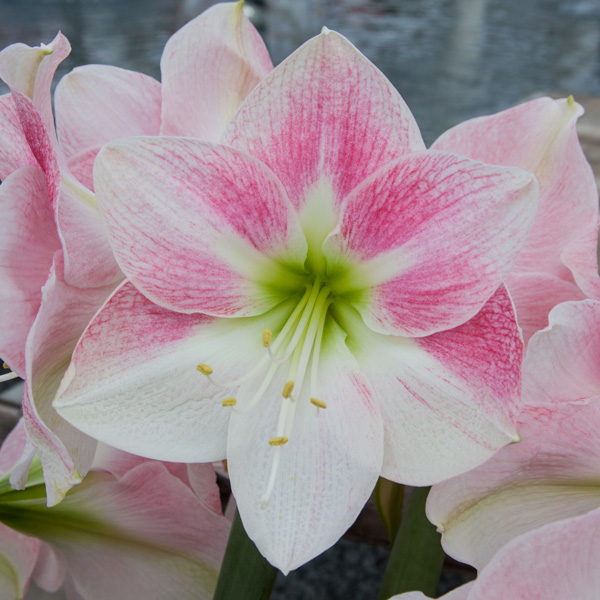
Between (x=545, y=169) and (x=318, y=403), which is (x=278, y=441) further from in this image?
(x=545, y=169)

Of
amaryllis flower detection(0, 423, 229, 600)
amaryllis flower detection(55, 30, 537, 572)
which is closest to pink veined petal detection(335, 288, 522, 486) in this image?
amaryllis flower detection(55, 30, 537, 572)

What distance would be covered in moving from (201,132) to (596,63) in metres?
4.19

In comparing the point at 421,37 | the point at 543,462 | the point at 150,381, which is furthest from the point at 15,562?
the point at 421,37

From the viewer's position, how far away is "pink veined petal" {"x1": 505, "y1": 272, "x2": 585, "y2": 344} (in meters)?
0.34

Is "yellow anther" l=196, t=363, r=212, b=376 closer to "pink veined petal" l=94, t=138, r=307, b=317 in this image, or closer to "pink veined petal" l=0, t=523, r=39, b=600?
"pink veined petal" l=94, t=138, r=307, b=317

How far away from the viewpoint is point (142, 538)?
41cm

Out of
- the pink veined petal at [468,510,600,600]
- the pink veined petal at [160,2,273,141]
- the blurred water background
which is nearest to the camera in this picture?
the pink veined petal at [468,510,600,600]

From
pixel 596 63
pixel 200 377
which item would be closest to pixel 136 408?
Answer: pixel 200 377

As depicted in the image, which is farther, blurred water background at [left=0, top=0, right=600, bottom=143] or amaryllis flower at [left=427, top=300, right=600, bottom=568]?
blurred water background at [left=0, top=0, right=600, bottom=143]

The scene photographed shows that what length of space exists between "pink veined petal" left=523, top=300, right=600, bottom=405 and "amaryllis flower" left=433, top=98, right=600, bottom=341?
39mm

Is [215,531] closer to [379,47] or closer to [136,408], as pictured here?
[136,408]

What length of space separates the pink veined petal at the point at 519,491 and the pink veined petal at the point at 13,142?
22 centimetres

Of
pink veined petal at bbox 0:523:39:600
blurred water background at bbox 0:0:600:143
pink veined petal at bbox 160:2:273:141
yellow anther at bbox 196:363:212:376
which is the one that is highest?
pink veined petal at bbox 160:2:273:141

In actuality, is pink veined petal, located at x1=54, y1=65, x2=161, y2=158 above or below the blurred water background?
above
